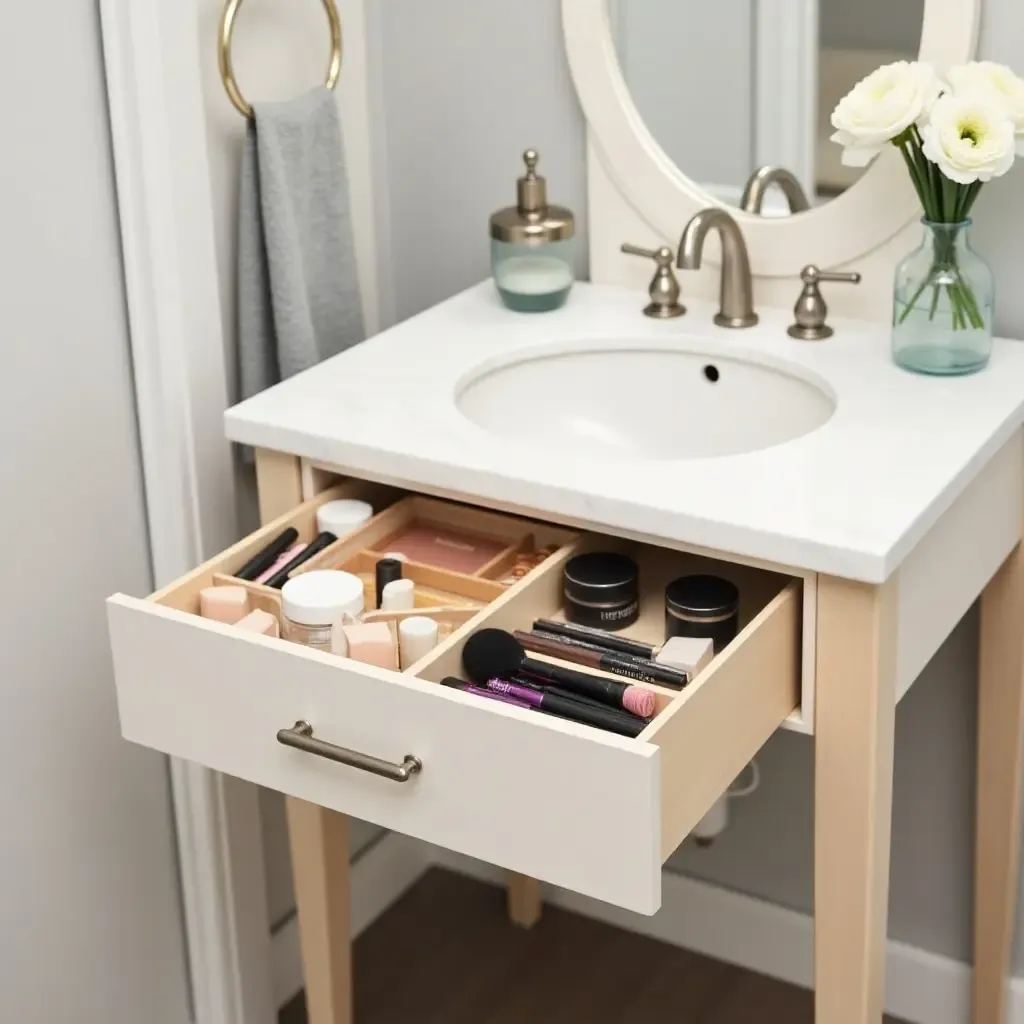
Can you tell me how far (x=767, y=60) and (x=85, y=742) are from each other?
95cm

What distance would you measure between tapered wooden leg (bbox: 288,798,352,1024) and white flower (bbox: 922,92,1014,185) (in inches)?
32.8

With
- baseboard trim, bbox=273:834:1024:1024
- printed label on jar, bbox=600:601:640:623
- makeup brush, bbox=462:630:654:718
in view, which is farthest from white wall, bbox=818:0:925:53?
baseboard trim, bbox=273:834:1024:1024

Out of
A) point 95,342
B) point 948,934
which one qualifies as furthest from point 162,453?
point 948,934

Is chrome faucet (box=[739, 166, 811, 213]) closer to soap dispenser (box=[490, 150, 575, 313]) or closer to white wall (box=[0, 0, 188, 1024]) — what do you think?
soap dispenser (box=[490, 150, 575, 313])

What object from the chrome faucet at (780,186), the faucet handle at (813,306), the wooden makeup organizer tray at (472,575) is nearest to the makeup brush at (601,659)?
the wooden makeup organizer tray at (472,575)

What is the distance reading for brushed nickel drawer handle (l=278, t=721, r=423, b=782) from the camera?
112cm

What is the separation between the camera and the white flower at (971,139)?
4.35 feet

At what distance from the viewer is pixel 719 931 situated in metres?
1.98

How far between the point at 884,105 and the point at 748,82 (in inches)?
9.6

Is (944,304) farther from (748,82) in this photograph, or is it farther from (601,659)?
(601,659)

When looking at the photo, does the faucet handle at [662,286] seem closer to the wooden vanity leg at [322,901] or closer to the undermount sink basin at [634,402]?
the undermount sink basin at [634,402]

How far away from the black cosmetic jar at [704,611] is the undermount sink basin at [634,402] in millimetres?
295

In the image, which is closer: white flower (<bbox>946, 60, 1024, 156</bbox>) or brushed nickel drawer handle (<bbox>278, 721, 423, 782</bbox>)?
brushed nickel drawer handle (<bbox>278, 721, 423, 782</bbox>)

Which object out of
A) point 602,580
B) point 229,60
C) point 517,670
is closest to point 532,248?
point 229,60
